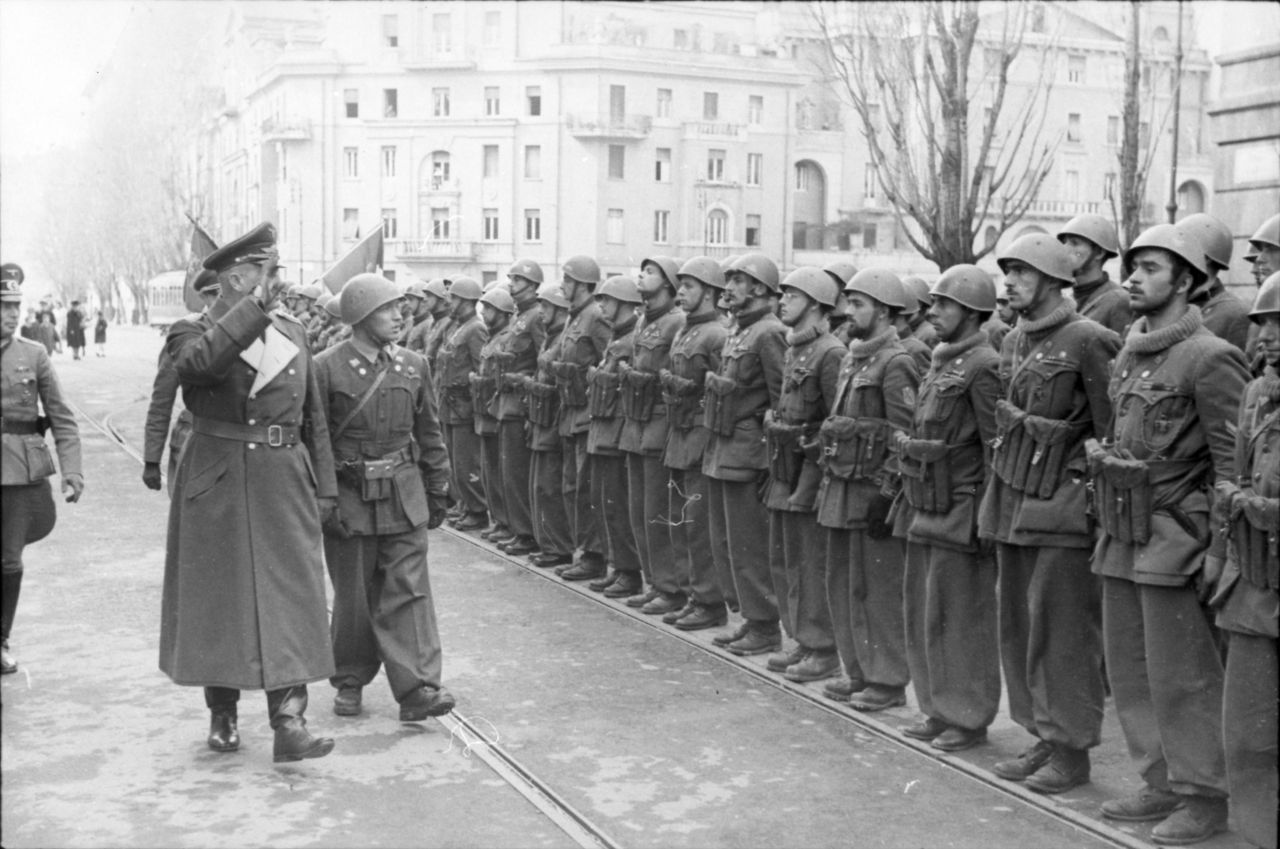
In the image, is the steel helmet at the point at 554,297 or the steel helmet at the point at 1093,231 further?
the steel helmet at the point at 554,297

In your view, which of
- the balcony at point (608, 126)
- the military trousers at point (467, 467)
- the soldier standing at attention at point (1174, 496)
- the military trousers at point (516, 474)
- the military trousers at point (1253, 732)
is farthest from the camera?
the balcony at point (608, 126)

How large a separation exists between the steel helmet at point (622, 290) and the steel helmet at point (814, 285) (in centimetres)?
255

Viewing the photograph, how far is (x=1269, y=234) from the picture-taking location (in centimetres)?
616

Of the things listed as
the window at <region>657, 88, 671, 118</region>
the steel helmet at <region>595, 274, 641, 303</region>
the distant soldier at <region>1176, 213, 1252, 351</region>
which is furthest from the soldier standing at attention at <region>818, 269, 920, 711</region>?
the window at <region>657, 88, 671, 118</region>

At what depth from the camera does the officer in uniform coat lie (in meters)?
6.48

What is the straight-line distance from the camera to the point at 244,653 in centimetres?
646

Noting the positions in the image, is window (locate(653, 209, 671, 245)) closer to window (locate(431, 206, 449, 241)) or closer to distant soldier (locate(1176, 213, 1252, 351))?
window (locate(431, 206, 449, 241))

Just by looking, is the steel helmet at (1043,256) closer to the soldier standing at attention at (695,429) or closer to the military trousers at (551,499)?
the soldier standing at attention at (695,429)

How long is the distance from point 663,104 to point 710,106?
449cm

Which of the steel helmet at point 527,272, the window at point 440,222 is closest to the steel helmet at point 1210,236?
the steel helmet at point 527,272

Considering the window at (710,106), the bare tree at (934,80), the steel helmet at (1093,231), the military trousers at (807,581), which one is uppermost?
the window at (710,106)

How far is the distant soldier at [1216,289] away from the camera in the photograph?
6.00 meters

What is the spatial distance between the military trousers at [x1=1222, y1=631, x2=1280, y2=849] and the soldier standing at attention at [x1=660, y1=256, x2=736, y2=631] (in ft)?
14.8

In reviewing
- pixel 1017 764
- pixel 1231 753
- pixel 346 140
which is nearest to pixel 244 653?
pixel 1017 764
